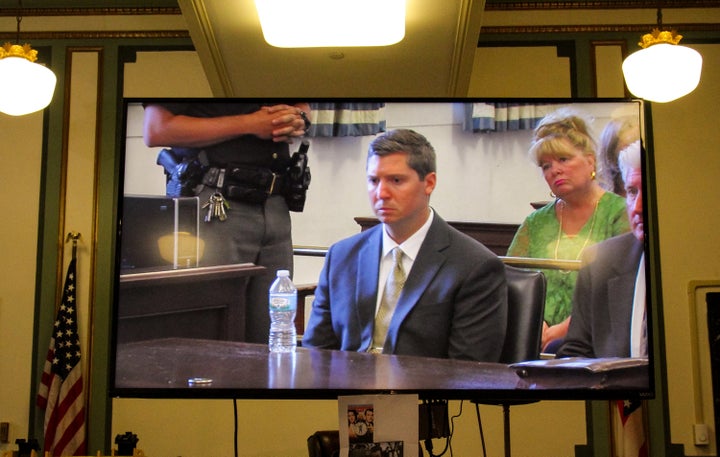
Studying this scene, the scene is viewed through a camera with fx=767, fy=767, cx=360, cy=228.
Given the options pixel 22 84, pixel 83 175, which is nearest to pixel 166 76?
pixel 83 175

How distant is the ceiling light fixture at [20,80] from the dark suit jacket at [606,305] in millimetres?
2276

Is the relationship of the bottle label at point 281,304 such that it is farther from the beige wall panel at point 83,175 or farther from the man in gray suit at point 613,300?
the beige wall panel at point 83,175

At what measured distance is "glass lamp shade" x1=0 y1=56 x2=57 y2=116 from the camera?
3100 mm

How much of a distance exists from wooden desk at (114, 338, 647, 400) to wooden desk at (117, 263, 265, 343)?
0.14ft

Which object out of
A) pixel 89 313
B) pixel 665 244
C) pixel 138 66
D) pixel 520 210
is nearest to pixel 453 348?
pixel 520 210

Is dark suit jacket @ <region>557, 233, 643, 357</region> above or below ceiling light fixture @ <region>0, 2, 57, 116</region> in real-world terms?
below

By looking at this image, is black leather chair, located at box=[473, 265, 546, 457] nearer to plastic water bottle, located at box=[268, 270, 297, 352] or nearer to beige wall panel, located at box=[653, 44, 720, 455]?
plastic water bottle, located at box=[268, 270, 297, 352]

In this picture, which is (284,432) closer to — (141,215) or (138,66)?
(141,215)

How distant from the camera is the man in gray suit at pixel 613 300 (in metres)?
2.70

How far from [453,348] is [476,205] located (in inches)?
21.2

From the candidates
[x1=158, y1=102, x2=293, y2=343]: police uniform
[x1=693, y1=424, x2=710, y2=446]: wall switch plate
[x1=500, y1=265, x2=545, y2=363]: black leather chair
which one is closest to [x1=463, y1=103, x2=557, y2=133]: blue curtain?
[x1=500, y1=265, x2=545, y2=363]: black leather chair

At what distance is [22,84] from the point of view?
312 centimetres

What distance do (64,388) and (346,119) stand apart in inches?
92.0

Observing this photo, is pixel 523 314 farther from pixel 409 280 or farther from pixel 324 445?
pixel 324 445
